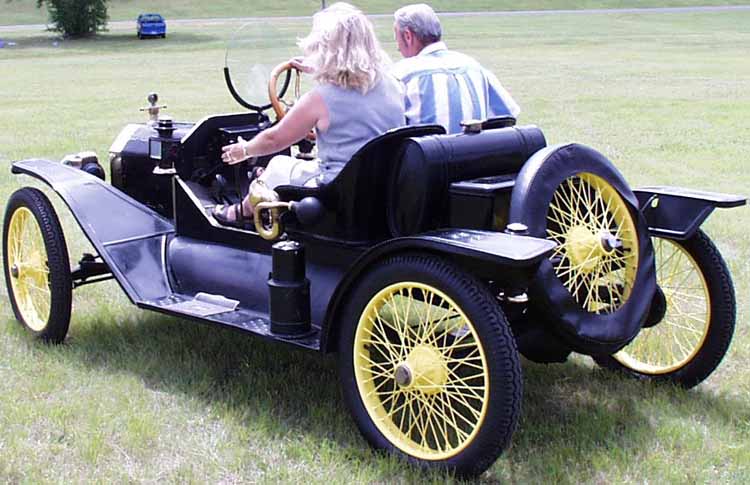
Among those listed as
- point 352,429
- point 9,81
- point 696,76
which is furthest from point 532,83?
point 352,429

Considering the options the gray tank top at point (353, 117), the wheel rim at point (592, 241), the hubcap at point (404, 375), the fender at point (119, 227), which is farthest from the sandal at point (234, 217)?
the wheel rim at point (592, 241)

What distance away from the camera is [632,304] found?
11.2ft

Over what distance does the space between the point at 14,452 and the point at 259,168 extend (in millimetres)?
1850

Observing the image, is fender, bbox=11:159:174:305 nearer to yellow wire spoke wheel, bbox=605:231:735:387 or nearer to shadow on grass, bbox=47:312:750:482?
shadow on grass, bbox=47:312:750:482

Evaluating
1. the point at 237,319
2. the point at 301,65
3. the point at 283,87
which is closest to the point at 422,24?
the point at 283,87

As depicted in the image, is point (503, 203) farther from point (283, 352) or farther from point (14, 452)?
point (14, 452)

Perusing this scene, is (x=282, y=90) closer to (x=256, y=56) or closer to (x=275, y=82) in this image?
(x=256, y=56)

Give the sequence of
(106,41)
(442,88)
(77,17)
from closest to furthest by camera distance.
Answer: (442,88)
(106,41)
(77,17)

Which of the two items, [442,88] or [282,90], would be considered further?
[282,90]

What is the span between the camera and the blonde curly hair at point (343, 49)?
12.0ft

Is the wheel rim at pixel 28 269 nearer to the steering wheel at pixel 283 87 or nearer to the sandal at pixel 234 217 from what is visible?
the sandal at pixel 234 217

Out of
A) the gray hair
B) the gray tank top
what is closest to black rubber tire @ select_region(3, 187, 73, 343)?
the gray tank top

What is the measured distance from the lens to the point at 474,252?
2971mm

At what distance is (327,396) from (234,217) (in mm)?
941
